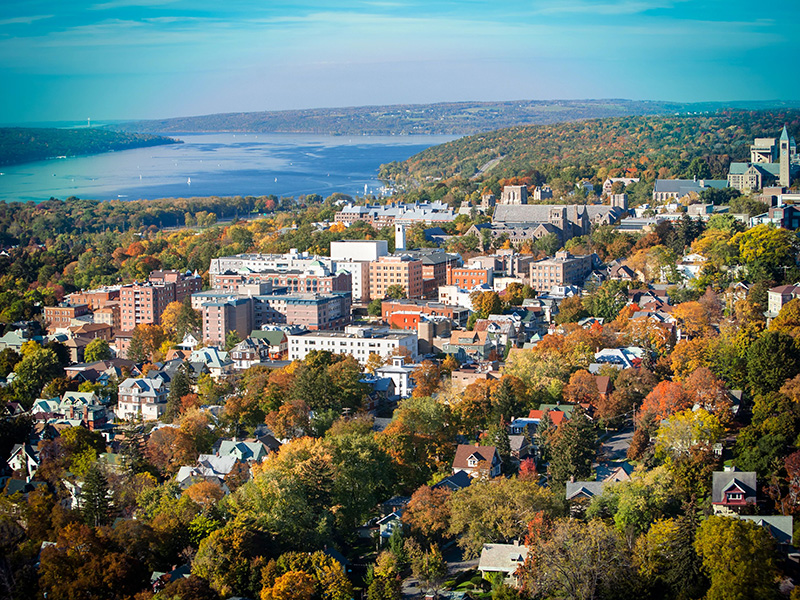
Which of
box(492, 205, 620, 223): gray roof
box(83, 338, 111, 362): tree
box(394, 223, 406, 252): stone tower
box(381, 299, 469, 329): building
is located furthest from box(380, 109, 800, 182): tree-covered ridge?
box(83, 338, 111, 362): tree

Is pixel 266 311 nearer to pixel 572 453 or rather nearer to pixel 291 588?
pixel 572 453

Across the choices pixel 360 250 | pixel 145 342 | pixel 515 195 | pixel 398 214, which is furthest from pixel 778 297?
pixel 398 214

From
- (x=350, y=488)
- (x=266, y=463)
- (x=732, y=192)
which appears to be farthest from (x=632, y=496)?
(x=732, y=192)

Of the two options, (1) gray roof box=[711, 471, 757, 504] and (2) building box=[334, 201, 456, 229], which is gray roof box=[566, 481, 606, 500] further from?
(2) building box=[334, 201, 456, 229]

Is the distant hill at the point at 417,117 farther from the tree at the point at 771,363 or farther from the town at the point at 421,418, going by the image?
the tree at the point at 771,363

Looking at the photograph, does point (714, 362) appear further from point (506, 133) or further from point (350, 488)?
point (506, 133)

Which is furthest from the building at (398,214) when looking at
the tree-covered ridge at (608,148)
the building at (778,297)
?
the building at (778,297)

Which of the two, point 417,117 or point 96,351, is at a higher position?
point 417,117
